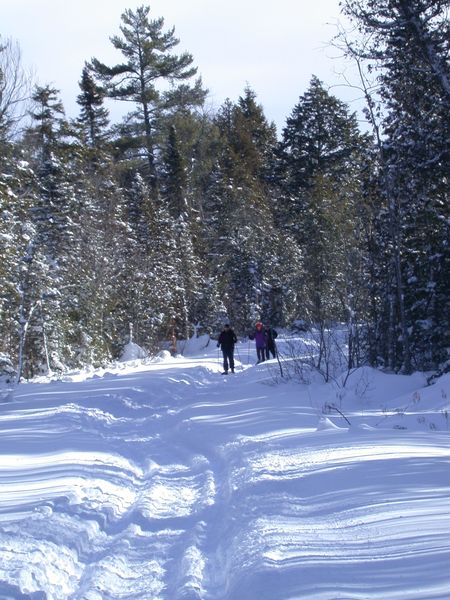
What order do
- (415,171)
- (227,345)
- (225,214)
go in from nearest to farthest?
(415,171)
(227,345)
(225,214)

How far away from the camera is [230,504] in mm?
7203

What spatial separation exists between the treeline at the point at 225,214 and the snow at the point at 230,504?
6391 mm

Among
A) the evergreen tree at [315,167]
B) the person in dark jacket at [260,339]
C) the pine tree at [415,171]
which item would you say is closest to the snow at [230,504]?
the pine tree at [415,171]

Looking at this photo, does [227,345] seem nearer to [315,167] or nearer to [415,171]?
[415,171]

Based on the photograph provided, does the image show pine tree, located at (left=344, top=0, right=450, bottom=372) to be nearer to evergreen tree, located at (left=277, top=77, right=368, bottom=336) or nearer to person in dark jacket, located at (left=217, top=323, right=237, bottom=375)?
person in dark jacket, located at (left=217, top=323, right=237, bottom=375)

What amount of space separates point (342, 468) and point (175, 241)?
3556 centimetres

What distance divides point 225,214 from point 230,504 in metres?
39.6

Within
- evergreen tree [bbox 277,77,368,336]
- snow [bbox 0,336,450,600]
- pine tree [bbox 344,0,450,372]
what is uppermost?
evergreen tree [bbox 277,77,368,336]

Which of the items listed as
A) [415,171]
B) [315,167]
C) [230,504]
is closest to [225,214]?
[315,167]

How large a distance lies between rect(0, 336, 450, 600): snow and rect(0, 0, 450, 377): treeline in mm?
6391

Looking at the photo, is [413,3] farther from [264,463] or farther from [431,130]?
[264,463]

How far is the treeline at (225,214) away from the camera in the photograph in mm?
17812

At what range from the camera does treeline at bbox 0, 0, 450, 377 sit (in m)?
17.8

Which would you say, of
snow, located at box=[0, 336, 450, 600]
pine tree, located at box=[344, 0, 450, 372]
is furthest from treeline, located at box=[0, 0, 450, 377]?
snow, located at box=[0, 336, 450, 600]
